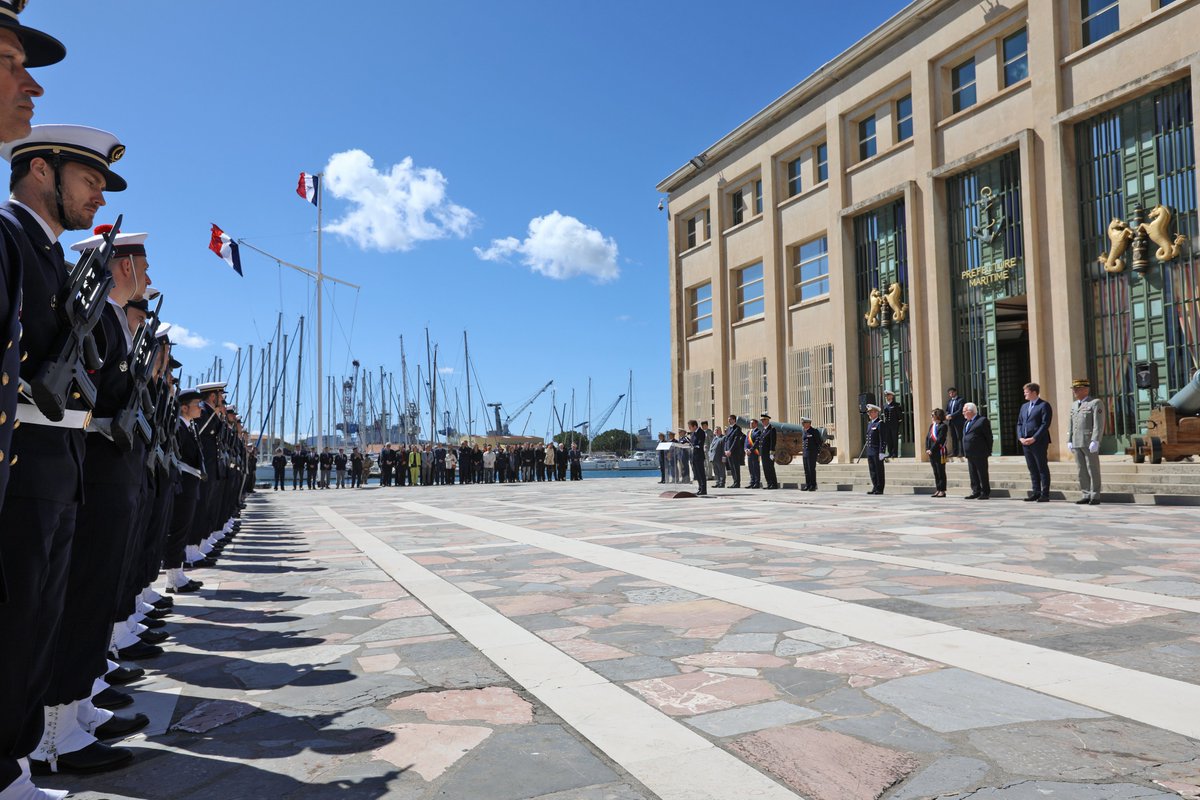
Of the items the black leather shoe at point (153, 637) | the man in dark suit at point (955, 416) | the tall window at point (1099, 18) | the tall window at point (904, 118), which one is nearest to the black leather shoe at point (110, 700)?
the black leather shoe at point (153, 637)

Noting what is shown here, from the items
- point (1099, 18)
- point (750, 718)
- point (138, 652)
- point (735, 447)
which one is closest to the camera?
point (750, 718)

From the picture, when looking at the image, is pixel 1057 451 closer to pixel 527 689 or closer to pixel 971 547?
pixel 971 547

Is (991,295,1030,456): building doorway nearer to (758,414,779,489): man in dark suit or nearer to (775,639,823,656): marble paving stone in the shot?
(758,414,779,489): man in dark suit

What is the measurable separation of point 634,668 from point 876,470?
1486 cm

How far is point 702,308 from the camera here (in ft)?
107

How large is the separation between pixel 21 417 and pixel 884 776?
2.74 m

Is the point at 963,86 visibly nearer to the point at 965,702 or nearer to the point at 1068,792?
the point at 965,702

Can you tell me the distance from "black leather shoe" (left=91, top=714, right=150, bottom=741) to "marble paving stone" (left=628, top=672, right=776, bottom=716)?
1.91m

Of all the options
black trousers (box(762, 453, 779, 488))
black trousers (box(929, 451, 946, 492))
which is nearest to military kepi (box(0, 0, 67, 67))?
black trousers (box(929, 451, 946, 492))

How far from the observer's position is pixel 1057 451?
17109mm

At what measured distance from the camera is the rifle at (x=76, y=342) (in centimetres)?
240

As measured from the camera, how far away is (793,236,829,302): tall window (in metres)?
25.3

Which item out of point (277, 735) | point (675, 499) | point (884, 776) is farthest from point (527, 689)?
point (675, 499)

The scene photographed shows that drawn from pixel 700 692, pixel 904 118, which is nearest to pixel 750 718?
pixel 700 692
